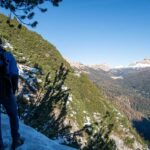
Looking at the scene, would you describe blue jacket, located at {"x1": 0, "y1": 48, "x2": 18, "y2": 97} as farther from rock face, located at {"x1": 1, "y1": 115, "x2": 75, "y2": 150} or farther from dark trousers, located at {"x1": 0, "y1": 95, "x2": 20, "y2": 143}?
rock face, located at {"x1": 1, "y1": 115, "x2": 75, "y2": 150}

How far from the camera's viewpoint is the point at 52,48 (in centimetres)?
9731

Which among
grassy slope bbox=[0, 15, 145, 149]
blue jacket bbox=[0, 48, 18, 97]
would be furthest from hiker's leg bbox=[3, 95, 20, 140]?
grassy slope bbox=[0, 15, 145, 149]

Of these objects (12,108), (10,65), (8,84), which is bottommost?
(12,108)

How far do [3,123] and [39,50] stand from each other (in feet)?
250

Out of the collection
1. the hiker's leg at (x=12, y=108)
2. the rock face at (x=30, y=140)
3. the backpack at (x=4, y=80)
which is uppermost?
the backpack at (x=4, y=80)

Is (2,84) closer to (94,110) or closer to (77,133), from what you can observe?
(77,133)

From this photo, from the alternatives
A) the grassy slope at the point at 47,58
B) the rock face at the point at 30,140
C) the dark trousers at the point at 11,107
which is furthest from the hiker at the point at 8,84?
the grassy slope at the point at 47,58

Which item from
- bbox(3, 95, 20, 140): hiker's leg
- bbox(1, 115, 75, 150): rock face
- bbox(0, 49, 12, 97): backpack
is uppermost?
bbox(0, 49, 12, 97): backpack

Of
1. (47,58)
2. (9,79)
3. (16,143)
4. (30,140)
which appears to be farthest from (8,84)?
(47,58)

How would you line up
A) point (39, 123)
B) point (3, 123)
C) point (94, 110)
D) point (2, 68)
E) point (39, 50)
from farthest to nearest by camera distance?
point (94, 110) → point (39, 50) → point (39, 123) → point (3, 123) → point (2, 68)

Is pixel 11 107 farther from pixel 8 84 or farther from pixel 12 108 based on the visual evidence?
pixel 8 84

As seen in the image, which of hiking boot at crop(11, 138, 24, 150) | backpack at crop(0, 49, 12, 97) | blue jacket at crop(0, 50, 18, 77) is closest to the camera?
backpack at crop(0, 49, 12, 97)

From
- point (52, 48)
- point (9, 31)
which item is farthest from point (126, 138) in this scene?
point (9, 31)

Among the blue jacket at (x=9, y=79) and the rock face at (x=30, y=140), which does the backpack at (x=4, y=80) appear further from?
the rock face at (x=30, y=140)
